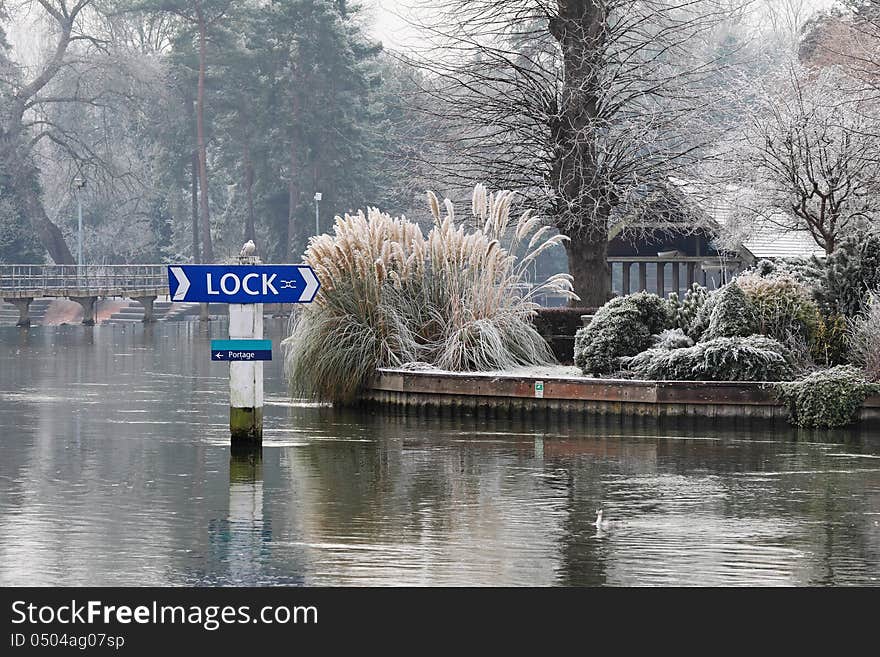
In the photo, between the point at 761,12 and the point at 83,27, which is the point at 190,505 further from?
the point at 761,12

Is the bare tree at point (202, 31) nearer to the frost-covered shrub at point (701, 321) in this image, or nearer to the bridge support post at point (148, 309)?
the bridge support post at point (148, 309)

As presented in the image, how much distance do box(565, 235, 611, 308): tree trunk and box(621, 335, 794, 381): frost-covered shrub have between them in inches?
414

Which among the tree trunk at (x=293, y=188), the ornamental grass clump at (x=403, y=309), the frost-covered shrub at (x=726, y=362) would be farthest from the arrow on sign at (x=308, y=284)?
the tree trunk at (x=293, y=188)

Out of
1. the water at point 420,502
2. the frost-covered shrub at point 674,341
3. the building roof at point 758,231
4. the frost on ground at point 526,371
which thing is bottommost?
the water at point 420,502

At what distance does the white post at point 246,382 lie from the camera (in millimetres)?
14164

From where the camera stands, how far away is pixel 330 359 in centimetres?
2019

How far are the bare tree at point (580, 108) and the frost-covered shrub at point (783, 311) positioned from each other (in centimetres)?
811

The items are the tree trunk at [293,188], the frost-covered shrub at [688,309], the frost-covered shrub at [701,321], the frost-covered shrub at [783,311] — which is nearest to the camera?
the frost-covered shrub at [783,311]

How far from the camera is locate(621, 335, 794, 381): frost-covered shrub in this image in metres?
18.4

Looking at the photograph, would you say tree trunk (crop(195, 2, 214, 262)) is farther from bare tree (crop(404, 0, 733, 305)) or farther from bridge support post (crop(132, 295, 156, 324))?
bare tree (crop(404, 0, 733, 305))

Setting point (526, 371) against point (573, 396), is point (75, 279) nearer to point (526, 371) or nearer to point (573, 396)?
point (526, 371)

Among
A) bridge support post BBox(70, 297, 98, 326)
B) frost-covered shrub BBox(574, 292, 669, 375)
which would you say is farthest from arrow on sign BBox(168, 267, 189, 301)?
bridge support post BBox(70, 297, 98, 326)
